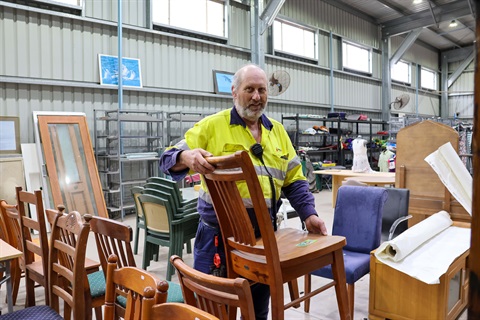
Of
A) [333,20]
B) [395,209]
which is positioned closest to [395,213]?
[395,209]

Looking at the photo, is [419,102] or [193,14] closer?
[193,14]

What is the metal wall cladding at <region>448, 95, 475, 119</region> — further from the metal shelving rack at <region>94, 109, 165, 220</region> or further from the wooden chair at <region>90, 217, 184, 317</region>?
the wooden chair at <region>90, 217, 184, 317</region>

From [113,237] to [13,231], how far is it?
4.34ft

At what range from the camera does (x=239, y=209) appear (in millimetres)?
1382

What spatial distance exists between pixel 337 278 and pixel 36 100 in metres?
5.01

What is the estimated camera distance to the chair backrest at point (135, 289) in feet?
3.07

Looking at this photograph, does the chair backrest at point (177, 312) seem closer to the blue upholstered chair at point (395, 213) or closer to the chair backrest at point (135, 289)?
the chair backrest at point (135, 289)

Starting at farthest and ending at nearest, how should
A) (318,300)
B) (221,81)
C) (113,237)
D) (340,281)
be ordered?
(221,81) < (318,300) < (113,237) < (340,281)

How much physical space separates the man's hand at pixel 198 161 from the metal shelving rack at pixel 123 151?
4.19m

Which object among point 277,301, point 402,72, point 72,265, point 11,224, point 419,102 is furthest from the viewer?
point 419,102

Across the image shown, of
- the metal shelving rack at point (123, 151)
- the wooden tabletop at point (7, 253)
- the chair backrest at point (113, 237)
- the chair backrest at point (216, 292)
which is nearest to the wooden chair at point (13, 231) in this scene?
the wooden tabletop at point (7, 253)

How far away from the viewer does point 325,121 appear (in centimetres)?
970

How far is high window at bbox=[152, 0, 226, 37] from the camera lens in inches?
255

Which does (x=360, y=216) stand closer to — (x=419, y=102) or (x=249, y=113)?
(x=249, y=113)
